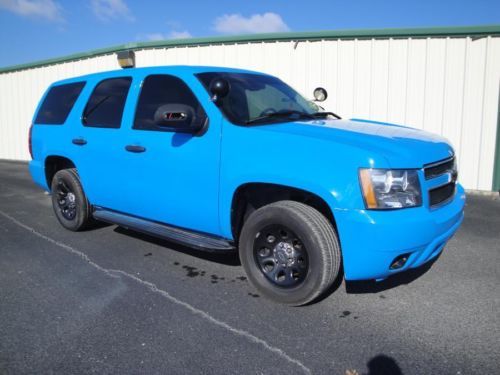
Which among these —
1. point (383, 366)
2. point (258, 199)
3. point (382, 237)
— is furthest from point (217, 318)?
point (382, 237)

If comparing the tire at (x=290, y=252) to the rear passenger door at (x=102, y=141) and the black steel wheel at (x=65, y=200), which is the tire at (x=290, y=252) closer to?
the rear passenger door at (x=102, y=141)

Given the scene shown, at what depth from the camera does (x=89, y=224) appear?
5352 millimetres

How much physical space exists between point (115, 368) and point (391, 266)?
190 cm

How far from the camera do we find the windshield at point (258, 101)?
11.8 ft

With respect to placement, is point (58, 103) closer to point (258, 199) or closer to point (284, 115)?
point (284, 115)

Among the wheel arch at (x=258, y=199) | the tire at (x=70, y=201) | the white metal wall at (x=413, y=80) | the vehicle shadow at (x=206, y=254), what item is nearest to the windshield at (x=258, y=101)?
the wheel arch at (x=258, y=199)

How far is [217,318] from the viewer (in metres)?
3.10

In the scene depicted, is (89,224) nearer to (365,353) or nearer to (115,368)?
(115,368)

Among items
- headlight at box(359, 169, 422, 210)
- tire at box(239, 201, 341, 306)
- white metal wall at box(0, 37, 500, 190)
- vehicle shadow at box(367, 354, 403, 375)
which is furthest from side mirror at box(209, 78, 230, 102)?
white metal wall at box(0, 37, 500, 190)

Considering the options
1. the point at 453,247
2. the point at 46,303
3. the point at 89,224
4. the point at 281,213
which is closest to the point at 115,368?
the point at 46,303

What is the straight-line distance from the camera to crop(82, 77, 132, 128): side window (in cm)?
438

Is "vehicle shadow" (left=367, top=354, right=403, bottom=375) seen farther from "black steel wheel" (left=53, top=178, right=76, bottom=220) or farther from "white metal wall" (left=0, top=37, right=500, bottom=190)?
"white metal wall" (left=0, top=37, right=500, bottom=190)

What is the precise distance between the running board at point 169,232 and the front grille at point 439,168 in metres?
1.66

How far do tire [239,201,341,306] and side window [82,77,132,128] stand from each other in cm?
200
